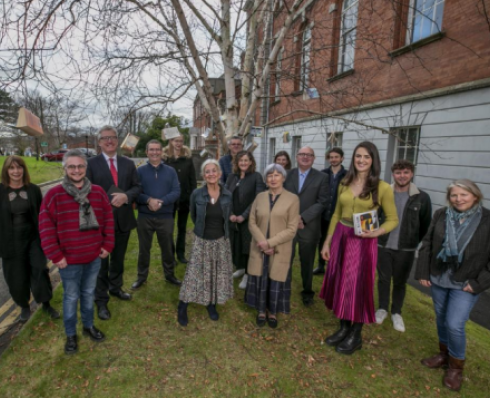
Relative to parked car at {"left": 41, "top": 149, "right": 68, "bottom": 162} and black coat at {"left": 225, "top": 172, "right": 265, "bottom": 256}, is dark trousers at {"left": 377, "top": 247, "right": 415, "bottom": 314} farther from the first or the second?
parked car at {"left": 41, "top": 149, "right": 68, "bottom": 162}

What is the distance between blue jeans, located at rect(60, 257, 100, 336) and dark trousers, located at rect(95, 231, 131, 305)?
0.55 m

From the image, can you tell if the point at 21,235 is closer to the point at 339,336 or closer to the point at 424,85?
the point at 339,336

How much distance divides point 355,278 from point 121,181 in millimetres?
3101

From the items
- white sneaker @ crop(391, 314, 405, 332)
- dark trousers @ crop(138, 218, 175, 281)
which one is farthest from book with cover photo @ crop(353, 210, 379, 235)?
dark trousers @ crop(138, 218, 175, 281)

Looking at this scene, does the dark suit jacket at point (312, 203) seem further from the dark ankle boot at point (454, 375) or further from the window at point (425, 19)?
the window at point (425, 19)

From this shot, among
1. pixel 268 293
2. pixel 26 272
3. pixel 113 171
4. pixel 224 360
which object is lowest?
pixel 224 360

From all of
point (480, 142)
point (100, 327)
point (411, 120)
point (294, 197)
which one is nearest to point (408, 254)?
point (294, 197)

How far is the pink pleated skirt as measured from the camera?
3.10m

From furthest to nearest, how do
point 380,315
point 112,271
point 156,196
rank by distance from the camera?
point 156,196, point 112,271, point 380,315

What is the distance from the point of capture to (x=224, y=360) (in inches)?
123

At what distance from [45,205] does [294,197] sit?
262cm

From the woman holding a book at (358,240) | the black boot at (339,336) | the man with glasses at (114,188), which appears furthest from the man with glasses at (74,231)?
the black boot at (339,336)

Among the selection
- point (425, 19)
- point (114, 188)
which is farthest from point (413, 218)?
point (425, 19)

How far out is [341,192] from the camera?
3.31 m
